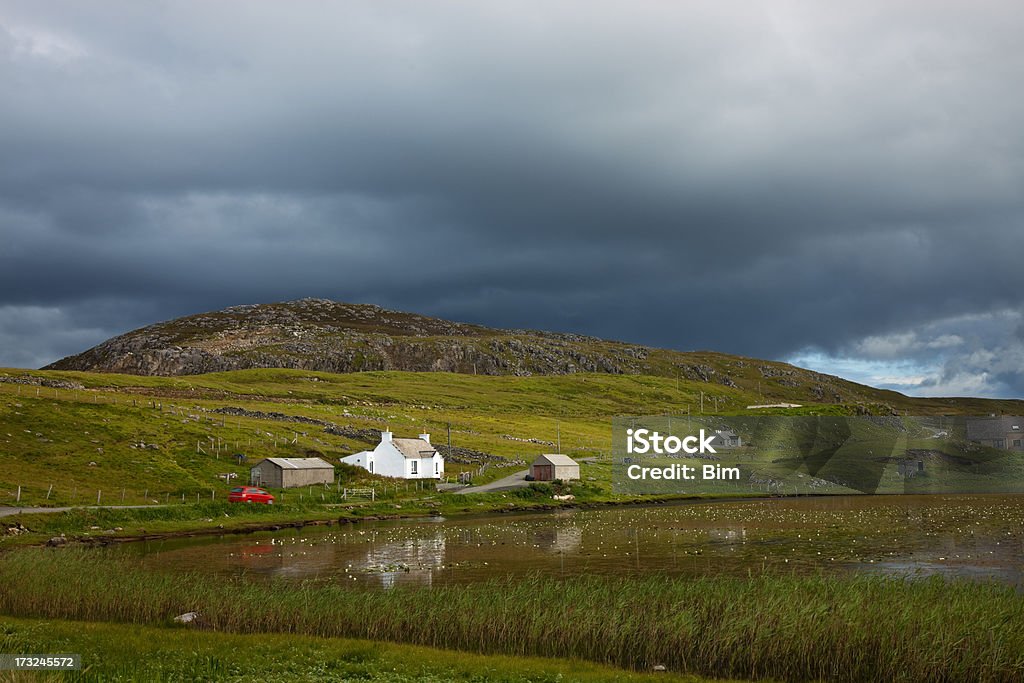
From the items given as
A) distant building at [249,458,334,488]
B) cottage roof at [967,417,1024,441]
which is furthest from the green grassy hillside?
cottage roof at [967,417,1024,441]

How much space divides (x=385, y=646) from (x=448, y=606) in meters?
4.05

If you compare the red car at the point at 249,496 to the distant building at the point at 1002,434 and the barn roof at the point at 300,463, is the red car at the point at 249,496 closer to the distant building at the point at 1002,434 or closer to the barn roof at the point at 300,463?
the barn roof at the point at 300,463

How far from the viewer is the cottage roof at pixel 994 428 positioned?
182m

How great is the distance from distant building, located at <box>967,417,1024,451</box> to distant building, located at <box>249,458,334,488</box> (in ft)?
510

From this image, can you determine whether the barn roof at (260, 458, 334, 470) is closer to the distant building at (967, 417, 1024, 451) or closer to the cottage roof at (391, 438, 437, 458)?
the cottage roof at (391, 438, 437, 458)

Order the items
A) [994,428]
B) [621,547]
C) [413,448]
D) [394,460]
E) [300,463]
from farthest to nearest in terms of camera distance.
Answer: [994,428] < [413,448] < [394,460] < [300,463] < [621,547]

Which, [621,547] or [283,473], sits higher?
[283,473]

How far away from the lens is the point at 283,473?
9500 cm

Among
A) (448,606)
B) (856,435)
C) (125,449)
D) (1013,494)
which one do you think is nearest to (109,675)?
(448,606)

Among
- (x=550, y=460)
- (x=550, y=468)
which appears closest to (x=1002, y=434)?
(x=550, y=468)

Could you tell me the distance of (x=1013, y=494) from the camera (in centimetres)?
12444

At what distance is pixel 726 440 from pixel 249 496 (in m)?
117

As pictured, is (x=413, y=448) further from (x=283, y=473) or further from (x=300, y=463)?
(x=283, y=473)

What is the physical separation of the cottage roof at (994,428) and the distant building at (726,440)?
5892 cm
